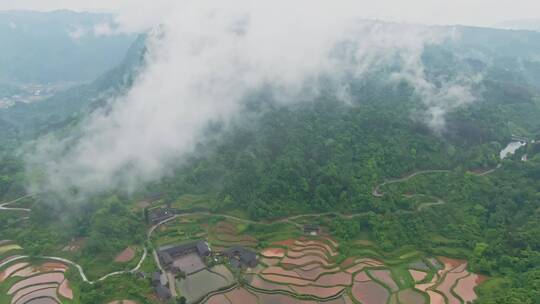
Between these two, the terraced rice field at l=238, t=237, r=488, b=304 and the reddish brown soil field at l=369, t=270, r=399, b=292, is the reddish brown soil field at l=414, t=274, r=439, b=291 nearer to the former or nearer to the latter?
the terraced rice field at l=238, t=237, r=488, b=304

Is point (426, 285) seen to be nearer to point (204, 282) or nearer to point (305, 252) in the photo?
point (305, 252)

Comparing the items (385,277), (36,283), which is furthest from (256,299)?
(36,283)

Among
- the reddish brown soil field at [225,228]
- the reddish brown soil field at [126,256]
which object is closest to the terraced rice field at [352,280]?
the reddish brown soil field at [225,228]

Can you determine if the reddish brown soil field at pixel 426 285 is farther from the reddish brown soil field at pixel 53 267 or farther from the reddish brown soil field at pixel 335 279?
the reddish brown soil field at pixel 53 267

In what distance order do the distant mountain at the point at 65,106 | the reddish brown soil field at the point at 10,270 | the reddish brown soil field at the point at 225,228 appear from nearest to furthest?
the reddish brown soil field at the point at 10,270, the reddish brown soil field at the point at 225,228, the distant mountain at the point at 65,106

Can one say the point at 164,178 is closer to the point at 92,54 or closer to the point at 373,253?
the point at 373,253

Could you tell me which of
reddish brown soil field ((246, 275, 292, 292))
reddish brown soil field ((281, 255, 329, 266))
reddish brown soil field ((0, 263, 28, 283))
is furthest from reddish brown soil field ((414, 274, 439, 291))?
reddish brown soil field ((0, 263, 28, 283))
